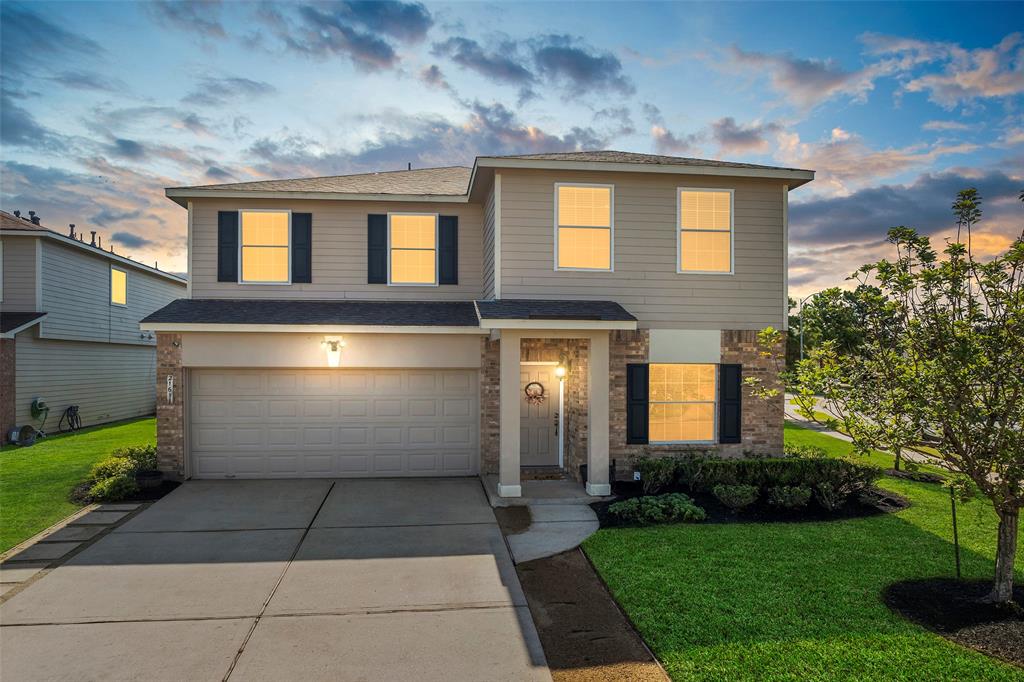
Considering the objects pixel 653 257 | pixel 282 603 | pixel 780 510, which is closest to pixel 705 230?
pixel 653 257

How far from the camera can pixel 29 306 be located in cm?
1591

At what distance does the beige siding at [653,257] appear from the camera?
10.2m

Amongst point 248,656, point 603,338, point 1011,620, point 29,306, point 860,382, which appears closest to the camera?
point 248,656

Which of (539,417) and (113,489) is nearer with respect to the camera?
(113,489)

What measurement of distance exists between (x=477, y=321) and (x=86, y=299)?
1477 cm

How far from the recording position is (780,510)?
8.78 metres

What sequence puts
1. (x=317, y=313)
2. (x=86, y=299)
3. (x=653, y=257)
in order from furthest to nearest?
(x=86, y=299) → (x=317, y=313) → (x=653, y=257)

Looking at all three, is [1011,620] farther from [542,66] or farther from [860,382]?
[542,66]

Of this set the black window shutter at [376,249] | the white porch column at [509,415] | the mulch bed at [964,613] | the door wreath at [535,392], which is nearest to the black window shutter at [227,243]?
the black window shutter at [376,249]

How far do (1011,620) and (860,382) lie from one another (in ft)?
8.04

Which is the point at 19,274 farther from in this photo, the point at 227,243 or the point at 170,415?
the point at 170,415

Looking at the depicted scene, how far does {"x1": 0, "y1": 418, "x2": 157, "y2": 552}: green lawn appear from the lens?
8.26m

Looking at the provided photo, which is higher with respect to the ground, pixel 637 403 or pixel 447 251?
pixel 447 251

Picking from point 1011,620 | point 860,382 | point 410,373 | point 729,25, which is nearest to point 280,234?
point 410,373
